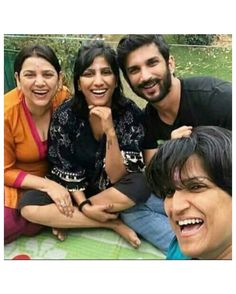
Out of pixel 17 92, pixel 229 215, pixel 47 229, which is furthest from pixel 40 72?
pixel 229 215

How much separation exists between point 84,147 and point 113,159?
12 cm

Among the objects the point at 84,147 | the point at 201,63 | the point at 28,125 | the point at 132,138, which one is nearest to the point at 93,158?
the point at 84,147

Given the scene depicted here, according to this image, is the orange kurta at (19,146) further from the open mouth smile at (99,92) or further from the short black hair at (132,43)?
the short black hair at (132,43)

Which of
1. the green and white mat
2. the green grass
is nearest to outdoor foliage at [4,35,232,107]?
the green grass

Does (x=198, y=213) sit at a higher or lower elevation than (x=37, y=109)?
lower

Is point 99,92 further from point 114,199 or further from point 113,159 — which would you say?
point 114,199

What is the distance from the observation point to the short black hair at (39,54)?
1750 mm

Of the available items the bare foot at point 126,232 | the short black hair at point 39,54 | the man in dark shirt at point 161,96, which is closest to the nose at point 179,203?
the man in dark shirt at point 161,96

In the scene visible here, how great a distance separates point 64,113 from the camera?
5.95ft

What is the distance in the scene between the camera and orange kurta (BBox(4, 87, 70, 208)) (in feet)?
5.87

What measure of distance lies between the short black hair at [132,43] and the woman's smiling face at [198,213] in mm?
422

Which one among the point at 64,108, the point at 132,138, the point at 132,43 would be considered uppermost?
the point at 132,43

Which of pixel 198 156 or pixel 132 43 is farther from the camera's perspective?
pixel 132 43

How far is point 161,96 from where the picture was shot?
1.78m
